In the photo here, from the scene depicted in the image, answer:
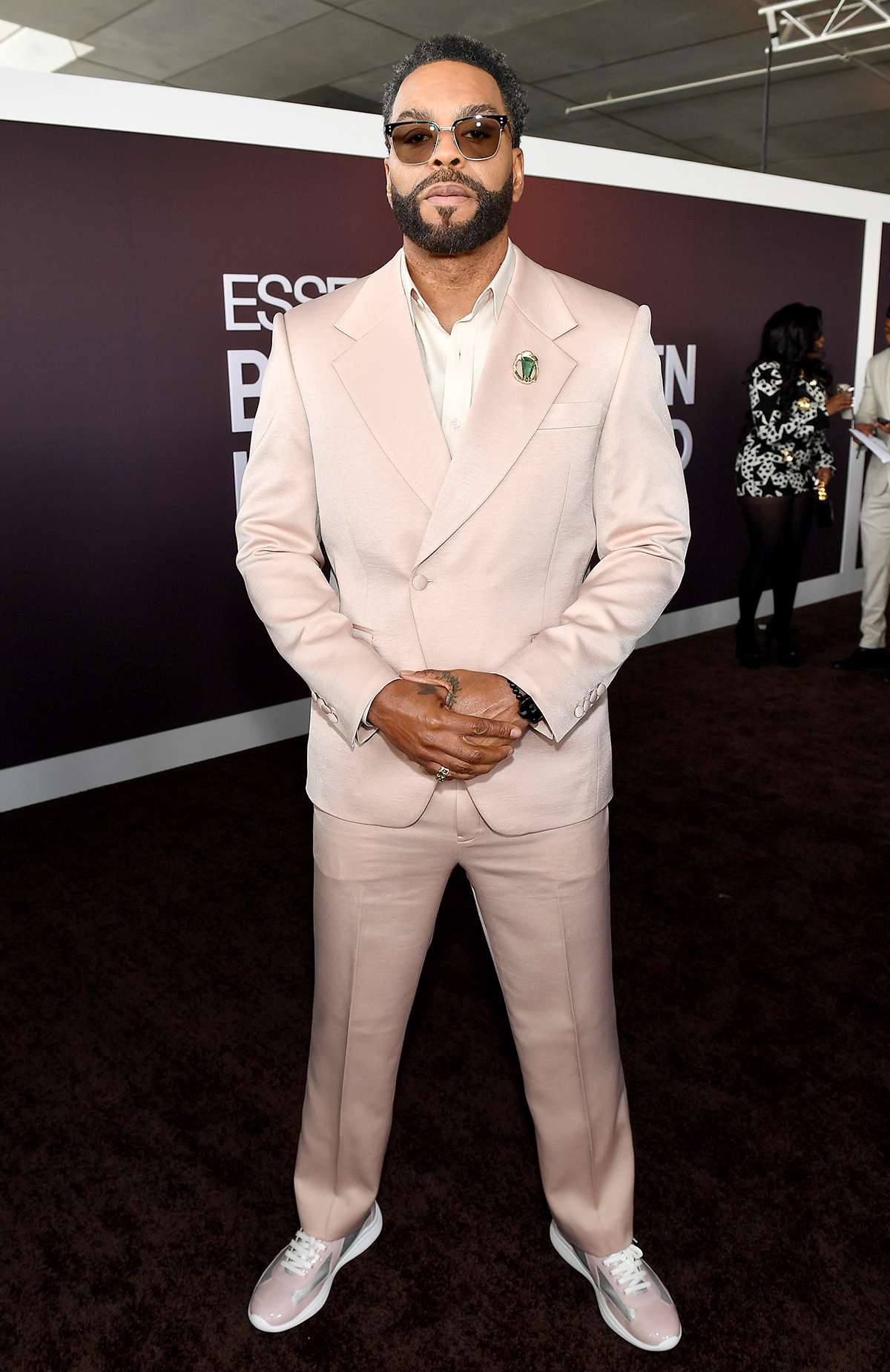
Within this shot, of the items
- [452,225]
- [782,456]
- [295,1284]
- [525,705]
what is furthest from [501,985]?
[782,456]

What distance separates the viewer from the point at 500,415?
4.35ft

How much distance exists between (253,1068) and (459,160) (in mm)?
1859

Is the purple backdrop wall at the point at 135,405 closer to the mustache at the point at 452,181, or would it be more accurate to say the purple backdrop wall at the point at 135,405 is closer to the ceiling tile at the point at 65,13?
the mustache at the point at 452,181

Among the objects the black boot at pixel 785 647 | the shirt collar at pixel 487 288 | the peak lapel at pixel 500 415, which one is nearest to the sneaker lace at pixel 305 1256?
the peak lapel at pixel 500 415

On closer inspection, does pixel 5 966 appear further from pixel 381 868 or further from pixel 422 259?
pixel 422 259

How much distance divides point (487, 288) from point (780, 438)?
390cm

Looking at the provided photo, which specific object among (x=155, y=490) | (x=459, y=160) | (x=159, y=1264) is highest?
(x=459, y=160)

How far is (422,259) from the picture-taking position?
1.34 metres

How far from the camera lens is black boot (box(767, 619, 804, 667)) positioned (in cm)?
540

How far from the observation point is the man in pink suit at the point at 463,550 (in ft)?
Result: 4.25

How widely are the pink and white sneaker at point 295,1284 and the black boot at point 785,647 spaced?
4312 mm

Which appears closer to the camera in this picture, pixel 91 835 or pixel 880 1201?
pixel 880 1201

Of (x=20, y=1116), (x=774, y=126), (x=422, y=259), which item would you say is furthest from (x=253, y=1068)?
(x=774, y=126)

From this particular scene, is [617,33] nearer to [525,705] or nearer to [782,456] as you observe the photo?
[782,456]
